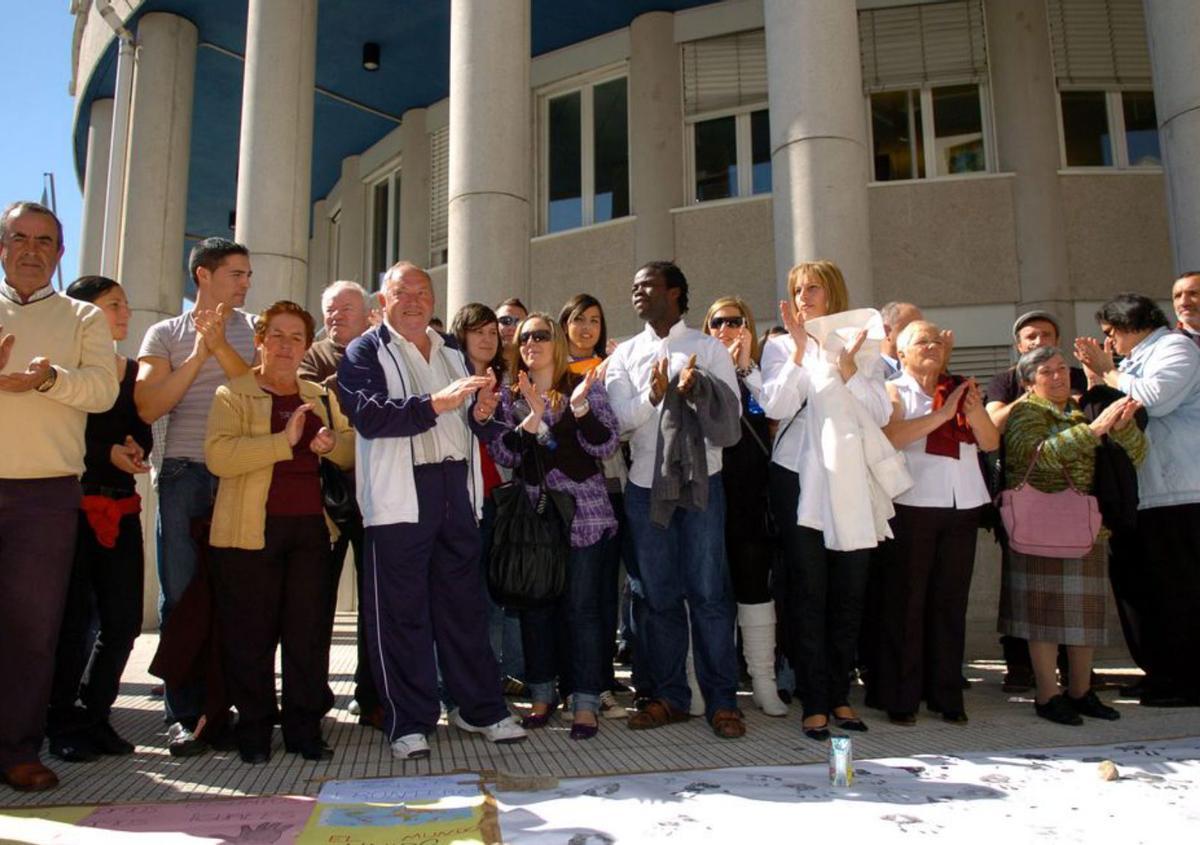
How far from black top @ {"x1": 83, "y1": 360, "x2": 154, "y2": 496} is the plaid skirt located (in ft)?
14.4

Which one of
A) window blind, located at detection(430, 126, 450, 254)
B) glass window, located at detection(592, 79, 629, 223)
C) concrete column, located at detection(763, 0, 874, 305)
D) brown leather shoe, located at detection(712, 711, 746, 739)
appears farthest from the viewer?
window blind, located at detection(430, 126, 450, 254)

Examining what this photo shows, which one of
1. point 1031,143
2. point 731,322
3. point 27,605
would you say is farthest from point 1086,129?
point 27,605

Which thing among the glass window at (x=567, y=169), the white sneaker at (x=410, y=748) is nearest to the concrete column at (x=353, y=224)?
the glass window at (x=567, y=169)

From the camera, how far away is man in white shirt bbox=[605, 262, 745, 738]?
435 centimetres

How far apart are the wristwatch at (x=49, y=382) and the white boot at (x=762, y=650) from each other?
3232mm

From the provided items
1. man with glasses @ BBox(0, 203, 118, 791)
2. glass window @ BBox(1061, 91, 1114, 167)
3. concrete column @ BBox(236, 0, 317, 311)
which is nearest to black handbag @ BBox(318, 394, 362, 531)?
man with glasses @ BBox(0, 203, 118, 791)

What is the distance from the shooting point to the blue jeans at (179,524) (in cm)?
431

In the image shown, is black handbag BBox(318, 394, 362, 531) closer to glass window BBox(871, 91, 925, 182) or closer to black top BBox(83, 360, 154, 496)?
black top BBox(83, 360, 154, 496)

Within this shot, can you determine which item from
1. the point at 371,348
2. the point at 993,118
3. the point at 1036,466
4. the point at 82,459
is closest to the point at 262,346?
the point at 371,348

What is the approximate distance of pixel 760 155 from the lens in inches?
468

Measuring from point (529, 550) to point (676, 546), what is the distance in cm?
71

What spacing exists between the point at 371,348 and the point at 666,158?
870 cm

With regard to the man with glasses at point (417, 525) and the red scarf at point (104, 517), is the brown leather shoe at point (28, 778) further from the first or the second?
the man with glasses at point (417, 525)

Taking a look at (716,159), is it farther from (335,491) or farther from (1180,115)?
(335,491)
